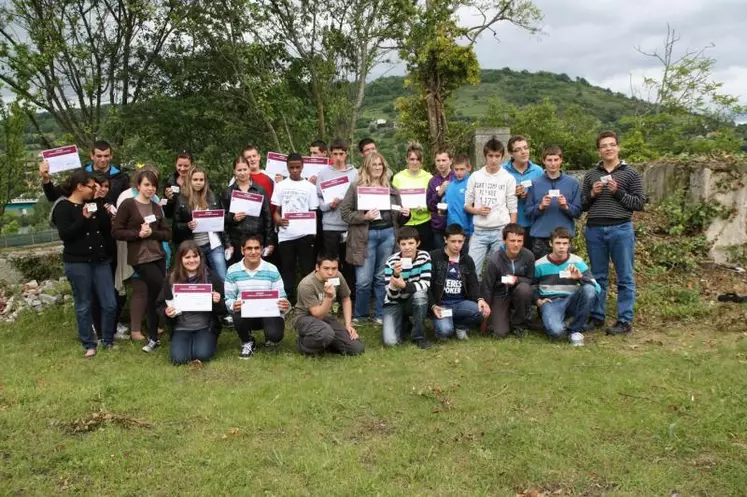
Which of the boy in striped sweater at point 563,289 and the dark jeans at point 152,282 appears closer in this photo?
the boy in striped sweater at point 563,289

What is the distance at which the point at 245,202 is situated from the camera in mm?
6578

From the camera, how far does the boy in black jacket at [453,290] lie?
6.04 m

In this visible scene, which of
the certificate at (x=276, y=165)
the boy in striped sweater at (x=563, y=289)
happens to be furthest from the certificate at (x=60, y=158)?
the boy in striped sweater at (x=563, y=289)

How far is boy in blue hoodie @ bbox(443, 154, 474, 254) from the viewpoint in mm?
6582

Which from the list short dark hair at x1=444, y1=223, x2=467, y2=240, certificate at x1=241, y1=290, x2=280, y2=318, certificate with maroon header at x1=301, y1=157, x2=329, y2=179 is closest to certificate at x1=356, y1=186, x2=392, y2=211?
short dark hair at x1=444, y1=223, x2=467, y2=240

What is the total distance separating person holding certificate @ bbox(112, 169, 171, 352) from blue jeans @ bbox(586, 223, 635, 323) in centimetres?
471

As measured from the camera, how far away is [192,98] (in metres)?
9.88

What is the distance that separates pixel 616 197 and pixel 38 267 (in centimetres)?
913

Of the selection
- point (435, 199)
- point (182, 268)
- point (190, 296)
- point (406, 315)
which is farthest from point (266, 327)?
point (435, 199)

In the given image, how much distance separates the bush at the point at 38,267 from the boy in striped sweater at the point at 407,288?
6542mm

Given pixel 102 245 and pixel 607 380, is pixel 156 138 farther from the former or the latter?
pixel 607 380

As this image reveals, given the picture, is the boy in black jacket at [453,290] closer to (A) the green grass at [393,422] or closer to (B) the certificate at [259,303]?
(A) the green grass at [393,422]

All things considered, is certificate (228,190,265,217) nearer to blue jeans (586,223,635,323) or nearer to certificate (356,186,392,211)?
certificate (356,186,392,211)

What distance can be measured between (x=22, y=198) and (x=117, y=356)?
26.1 feet
